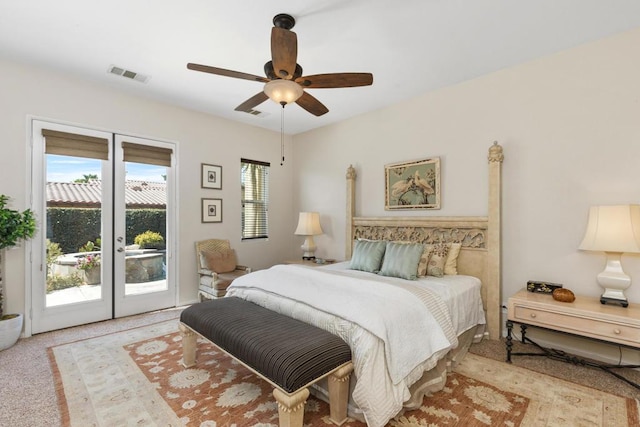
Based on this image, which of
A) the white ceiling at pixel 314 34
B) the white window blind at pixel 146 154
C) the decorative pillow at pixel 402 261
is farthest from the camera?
the white window blind at pixel 146 154

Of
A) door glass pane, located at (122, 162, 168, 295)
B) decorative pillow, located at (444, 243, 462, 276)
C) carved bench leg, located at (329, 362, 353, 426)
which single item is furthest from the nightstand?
door glass pane, located at (122, 162, 168, 295)

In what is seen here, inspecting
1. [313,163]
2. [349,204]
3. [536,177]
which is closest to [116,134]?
[313,163]

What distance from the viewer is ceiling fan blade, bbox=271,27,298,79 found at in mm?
1930

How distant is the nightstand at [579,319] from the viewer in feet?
7.27

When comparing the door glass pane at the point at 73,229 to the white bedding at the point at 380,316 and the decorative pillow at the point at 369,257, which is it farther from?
the decorative pillow at the point at 369,257

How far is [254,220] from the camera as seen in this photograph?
212 inches

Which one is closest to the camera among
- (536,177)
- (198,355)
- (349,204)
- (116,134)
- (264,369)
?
(264,369)

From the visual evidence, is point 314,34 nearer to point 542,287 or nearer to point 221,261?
point 542,287

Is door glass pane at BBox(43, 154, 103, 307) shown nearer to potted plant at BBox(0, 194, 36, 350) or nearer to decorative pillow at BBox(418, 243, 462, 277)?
potted plant at BBox(0, 194, 36, 350)

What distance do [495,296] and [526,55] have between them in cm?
243

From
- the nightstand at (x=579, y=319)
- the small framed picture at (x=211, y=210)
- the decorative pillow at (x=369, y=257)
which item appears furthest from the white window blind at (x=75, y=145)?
the nightstand at (x=579, y=319)

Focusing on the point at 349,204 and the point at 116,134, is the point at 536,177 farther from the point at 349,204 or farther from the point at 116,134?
the point at 116,134

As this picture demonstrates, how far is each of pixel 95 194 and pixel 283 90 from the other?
294 centimetres

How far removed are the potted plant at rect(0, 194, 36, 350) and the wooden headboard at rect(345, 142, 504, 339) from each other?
13.5 ft
